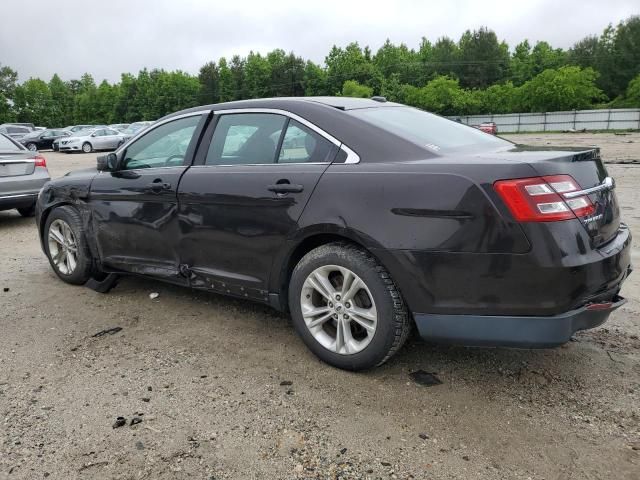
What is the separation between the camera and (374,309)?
123 inches

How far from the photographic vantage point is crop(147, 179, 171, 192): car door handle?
162 inches

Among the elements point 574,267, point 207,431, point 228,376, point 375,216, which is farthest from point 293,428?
point 574,267

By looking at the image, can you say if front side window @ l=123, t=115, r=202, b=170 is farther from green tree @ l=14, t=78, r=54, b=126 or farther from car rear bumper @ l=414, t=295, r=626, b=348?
green tree @ l=14, t=78, r=54, b=126

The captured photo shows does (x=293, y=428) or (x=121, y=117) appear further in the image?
(x=121, y=117)

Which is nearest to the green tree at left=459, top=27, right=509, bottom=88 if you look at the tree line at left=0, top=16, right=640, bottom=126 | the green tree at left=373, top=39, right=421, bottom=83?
the tree line at left=0, top=16, right=640, bottom=126

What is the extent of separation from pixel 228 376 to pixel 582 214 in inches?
84.0

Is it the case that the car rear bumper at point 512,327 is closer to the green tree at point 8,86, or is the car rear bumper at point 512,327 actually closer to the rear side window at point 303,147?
the rear side window at point 303,147

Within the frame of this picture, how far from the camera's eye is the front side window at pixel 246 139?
3.71 m

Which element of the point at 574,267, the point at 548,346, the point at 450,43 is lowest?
the point at 548,346

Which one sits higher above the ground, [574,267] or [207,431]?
[574,267]

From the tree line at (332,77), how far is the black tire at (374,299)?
67814mm

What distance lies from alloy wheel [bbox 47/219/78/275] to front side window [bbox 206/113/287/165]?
186 centimetres

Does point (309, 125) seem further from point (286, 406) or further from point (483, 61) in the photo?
point (483, 61)

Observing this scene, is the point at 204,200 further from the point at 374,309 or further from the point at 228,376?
the point at 374,309
